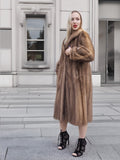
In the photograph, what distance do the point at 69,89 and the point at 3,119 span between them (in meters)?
2.68

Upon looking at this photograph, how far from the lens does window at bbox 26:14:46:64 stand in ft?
41.9

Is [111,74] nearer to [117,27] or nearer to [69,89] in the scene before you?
[117,27]

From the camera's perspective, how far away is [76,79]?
3.25 metres

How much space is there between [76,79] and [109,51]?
37.1 ft

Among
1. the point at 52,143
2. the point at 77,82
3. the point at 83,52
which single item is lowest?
the point at 52,143

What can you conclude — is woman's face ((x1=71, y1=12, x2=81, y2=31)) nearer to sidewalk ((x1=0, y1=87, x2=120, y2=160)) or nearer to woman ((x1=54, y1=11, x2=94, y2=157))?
woman ((x1=54, y1=11, x2=94, y2=157))

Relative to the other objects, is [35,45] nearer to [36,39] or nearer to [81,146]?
[36,39]

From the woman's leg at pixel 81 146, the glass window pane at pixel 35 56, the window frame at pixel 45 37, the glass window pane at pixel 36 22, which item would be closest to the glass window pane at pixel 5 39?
the window frame at pixel 45 37

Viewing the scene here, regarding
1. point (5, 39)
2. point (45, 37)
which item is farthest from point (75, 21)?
point (45, 37)

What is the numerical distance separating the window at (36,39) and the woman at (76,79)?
9.46m

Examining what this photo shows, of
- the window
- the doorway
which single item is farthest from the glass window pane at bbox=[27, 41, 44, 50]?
the doorway

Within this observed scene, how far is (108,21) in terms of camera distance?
1385 centimetres

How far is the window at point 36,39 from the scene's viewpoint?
12758 millimetres

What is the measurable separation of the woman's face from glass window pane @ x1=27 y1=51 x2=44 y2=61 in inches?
379
